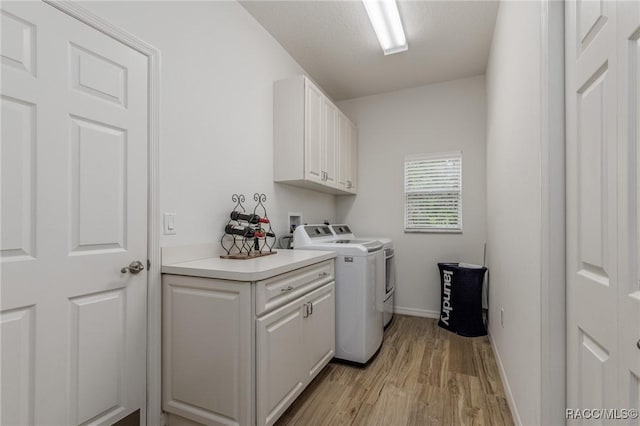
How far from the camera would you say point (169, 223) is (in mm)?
1685

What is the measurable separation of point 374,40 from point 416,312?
2.95m

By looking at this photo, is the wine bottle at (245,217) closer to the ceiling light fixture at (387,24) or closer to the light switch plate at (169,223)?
the light switch plate at (169,223)

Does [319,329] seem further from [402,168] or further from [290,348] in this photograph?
[402,168]

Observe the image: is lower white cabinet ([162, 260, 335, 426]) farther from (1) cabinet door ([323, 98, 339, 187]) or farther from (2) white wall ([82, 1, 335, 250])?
(1) cabinet door ([323, 98, 339, 187])

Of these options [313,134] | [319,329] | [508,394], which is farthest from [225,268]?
[508,394]

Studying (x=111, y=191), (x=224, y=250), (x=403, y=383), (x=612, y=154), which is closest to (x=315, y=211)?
(x=224, y=250)

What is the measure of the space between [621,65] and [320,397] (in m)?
2.09

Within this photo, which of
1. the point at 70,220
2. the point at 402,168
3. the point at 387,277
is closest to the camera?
the point at 70,220

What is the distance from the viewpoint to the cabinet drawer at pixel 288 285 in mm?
1445

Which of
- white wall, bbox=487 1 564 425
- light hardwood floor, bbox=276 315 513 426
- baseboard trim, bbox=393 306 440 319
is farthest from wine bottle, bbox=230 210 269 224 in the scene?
baseboard trim, bbox=393 306 440 319

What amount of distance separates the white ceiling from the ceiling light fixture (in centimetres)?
7

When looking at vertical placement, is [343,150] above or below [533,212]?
above

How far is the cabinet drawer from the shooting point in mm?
1445

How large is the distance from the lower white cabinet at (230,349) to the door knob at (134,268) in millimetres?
148
